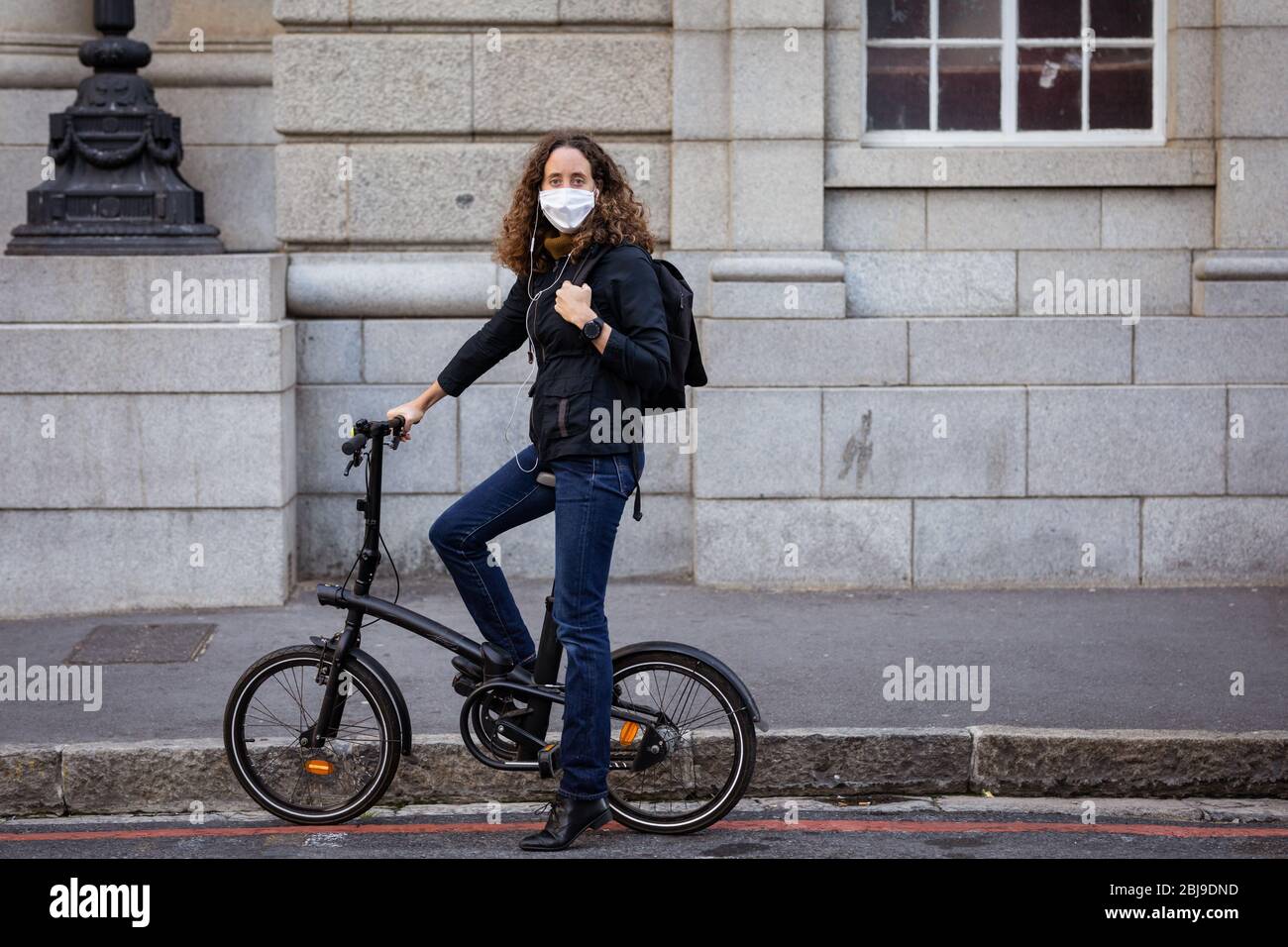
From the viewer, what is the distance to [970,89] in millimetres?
9852

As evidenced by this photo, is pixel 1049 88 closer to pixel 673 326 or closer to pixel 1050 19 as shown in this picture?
pixel 1050 19

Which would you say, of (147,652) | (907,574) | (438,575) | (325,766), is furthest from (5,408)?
(907,574)

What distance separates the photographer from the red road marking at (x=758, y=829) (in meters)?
6.07

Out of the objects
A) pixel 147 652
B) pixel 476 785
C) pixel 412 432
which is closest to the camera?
pixel 476 785

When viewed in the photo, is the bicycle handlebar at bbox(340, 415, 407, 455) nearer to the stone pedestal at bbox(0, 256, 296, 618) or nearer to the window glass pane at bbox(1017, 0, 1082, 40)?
the stone pedestal at bbox(0, 256, 296, 618)

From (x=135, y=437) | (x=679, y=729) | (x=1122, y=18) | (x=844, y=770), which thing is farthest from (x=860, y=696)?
(x=1122, y=18)

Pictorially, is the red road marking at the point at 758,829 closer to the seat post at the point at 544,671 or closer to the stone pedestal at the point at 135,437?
the seat post at the point at 544,671

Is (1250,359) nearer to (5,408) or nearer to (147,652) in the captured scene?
(147,652)

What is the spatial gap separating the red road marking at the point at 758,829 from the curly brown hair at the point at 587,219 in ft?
6.32

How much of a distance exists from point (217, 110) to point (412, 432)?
2481mm

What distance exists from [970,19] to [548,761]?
5.70m

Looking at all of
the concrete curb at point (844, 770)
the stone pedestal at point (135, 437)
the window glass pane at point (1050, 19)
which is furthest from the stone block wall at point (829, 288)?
the concrete curb at point (844, 770)

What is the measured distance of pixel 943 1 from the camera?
9820mm
